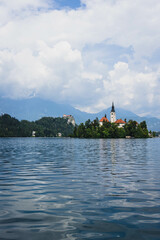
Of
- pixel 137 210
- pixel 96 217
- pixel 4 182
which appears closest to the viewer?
pixel 96 217

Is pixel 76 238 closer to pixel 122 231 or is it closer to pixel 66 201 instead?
pixel 122 231

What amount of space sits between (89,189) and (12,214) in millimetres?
6655

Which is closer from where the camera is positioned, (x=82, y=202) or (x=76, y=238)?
(x=76, y=238)

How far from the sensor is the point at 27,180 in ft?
69.6

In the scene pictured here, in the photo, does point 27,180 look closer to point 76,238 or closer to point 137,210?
point 137,210

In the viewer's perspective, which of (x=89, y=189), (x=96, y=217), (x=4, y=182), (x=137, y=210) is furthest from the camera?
(x=4, y=182)

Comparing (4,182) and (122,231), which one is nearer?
(122,231)

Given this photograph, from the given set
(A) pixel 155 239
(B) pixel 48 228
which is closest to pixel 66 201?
(B) pixel 48 228

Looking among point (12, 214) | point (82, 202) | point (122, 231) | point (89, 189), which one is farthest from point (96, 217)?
point (89, 189)

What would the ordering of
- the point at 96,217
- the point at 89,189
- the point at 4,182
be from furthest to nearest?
1. the point at 4,182
2. the point at 89,189
3. the point at 96,217

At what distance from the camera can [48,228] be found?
9.70 m

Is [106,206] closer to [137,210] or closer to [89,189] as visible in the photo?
[137,210]

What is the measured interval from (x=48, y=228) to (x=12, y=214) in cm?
247

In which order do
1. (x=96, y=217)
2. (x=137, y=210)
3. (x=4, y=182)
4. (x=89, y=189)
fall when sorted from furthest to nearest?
(x=4, y=182), (x=89, y=189), (x=137, y=210), (x=96, y=217)
